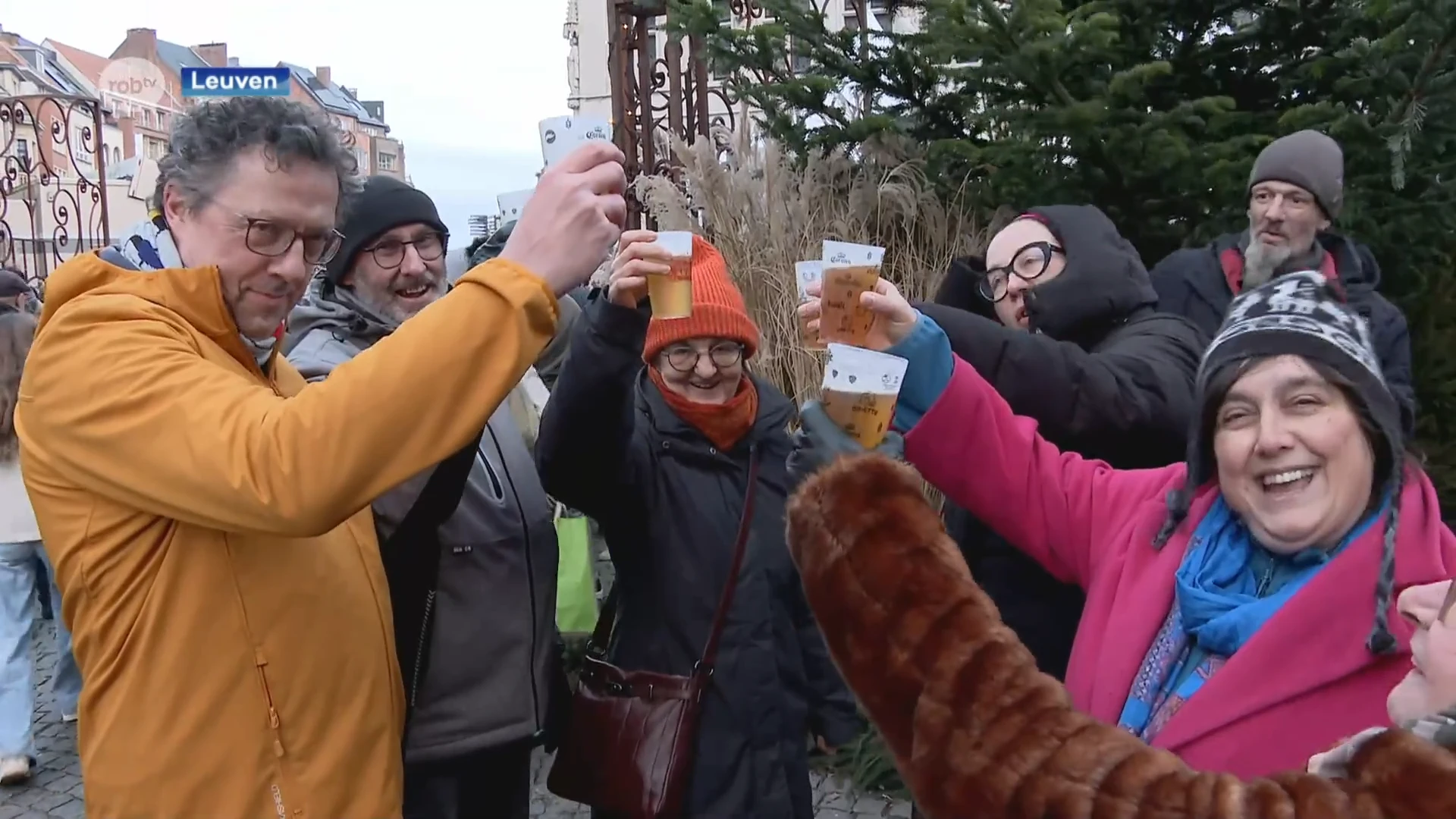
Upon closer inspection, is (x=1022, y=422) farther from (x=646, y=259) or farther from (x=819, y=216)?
(x=819, y=216)

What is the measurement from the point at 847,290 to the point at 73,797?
4314 millimetres

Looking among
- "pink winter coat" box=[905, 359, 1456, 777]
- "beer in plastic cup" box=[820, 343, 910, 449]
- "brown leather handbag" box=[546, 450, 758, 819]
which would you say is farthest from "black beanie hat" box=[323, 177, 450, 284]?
"pink winter coat" box=[905, 359, 1456, 777]

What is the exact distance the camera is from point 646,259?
1.96 metres

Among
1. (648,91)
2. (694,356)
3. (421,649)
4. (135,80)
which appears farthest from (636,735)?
(135,80)

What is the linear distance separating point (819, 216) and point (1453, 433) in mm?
2931

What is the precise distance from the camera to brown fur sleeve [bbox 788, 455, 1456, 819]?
108 cm

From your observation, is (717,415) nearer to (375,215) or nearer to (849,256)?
(849,256)

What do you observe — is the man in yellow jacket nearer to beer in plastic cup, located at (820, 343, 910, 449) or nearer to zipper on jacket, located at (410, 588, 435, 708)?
zipper on jacket, located at (410, 588, 435, 708)

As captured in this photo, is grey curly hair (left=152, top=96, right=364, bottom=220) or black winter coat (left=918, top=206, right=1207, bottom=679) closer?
grey curly hair (left=152, top=96, right=364, bottom=220)

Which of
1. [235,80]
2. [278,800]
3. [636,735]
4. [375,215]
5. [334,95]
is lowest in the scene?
[636,735]

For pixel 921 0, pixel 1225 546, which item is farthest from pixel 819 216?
pixel 1225 546

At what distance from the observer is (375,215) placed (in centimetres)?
231

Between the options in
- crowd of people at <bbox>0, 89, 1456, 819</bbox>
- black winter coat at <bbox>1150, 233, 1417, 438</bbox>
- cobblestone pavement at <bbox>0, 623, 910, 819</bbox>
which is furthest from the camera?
cobblestone pavement at <bbox>0, 623, 910, 819</bbox>

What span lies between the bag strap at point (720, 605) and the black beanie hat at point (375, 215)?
982mm
